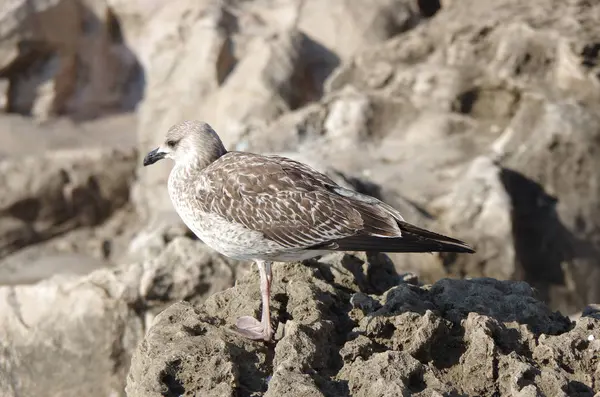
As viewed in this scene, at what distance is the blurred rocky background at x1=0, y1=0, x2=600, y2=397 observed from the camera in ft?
14.2

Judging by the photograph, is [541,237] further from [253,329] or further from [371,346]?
[253,329]

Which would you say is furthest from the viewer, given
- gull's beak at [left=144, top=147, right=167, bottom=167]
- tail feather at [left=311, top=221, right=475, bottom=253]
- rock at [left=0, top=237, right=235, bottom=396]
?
rock at [left=0, top=237, right=235, bottom=396]

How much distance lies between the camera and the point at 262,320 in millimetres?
4570

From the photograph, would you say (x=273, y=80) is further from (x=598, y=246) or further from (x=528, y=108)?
(x=598, y=246)

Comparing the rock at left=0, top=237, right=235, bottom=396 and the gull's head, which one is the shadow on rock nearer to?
the rock at left=0, top=237, right=235, bottom=396

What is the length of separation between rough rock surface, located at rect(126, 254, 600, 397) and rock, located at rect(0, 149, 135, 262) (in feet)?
28.6

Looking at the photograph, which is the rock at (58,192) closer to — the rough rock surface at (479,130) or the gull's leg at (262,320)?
the rough rock surface at (479,130)

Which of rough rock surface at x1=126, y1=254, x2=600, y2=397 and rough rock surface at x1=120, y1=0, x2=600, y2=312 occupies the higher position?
rough rock surface at x1=126, y1=254, x2=600, y2=397

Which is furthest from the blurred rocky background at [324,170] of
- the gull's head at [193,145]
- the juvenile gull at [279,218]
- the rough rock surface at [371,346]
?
the gull's head at [193,145]

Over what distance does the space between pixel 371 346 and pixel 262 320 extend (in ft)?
1.92

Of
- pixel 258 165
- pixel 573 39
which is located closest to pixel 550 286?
pixel 573 39

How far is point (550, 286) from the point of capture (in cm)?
820

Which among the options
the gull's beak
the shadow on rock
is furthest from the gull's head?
the shadow on rock

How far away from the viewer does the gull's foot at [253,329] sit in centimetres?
443
